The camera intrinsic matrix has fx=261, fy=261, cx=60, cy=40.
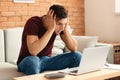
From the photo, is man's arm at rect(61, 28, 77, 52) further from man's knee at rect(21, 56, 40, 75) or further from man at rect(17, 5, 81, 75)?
man's knee at rect(21, 56, 40, 75)

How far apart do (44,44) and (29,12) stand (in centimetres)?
165

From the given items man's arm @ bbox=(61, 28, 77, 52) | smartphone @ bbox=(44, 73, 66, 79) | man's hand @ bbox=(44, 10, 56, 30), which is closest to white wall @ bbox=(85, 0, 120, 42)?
man's arm @ bbox=(61, 28, 77, 52)

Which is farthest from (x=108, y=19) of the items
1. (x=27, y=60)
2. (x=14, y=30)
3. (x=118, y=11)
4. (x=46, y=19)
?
(x=27, y=60)

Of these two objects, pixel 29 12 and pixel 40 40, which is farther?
pixel 29 12

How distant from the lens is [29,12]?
373 centimetres

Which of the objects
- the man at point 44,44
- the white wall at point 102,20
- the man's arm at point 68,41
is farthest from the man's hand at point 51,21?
the white wall at point 102,20

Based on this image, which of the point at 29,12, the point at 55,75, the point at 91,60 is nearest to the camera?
the point at 55,75

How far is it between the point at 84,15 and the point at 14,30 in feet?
5.02

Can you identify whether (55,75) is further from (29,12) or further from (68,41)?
(29,12)

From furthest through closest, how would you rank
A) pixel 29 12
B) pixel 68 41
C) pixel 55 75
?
1. pixel 29 12
2. pixel 68 41
3. pixel 55 75

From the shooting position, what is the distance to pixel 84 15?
4348 mm

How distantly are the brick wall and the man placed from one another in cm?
127

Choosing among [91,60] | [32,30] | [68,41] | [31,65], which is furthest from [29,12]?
[91,60]

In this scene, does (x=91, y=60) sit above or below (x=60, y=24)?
below
